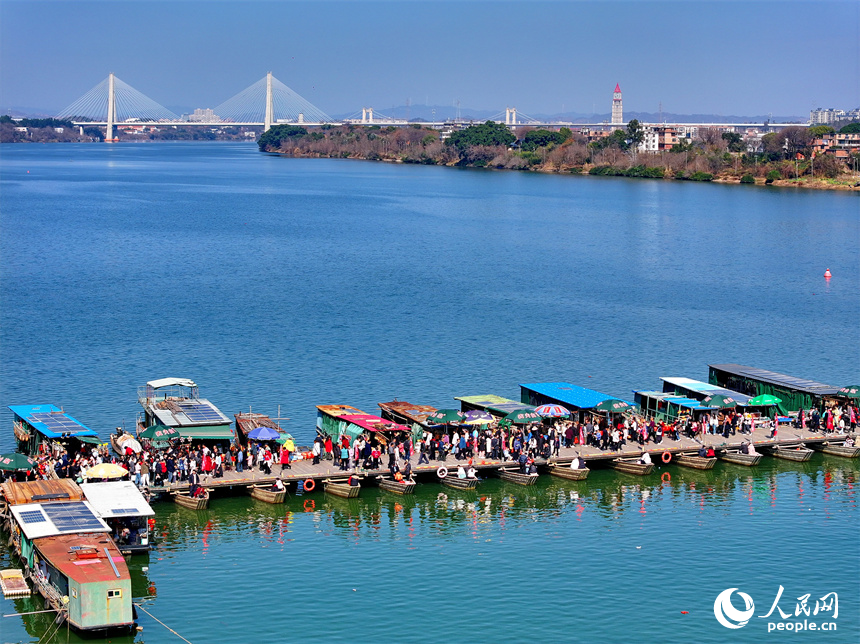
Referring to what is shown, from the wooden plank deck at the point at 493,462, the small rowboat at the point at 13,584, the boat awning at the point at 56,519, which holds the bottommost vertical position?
the small rowboat at the point at 13,584

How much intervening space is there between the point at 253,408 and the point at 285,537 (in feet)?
43.4

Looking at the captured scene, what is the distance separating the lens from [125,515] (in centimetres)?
3031

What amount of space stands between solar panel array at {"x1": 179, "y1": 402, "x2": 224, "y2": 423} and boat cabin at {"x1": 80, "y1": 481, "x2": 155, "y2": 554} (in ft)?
23.2

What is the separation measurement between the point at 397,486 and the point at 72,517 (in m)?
10.8

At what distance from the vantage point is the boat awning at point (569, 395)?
4209 centimetres

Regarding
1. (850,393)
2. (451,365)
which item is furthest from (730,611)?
(451,365)

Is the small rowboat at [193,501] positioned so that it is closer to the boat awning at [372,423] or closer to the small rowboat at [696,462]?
the boat awning at [372,423]

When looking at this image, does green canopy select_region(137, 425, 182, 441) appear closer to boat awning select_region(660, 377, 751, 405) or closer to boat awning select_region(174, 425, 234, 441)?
boat awning select_region(174, 425, 234, 441)

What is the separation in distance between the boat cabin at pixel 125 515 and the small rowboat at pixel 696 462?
62.8ft

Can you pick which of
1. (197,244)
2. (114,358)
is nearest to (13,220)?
(197,244)

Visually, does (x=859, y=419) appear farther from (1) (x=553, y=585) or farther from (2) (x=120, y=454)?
(2) (x=120, y=454)

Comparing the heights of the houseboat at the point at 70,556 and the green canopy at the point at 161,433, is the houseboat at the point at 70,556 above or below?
below

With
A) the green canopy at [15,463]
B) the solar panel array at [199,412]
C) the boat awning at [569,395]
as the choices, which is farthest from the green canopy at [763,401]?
the green canopy at [15,463]

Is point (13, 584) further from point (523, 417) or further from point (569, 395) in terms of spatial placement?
point (569, 395)
